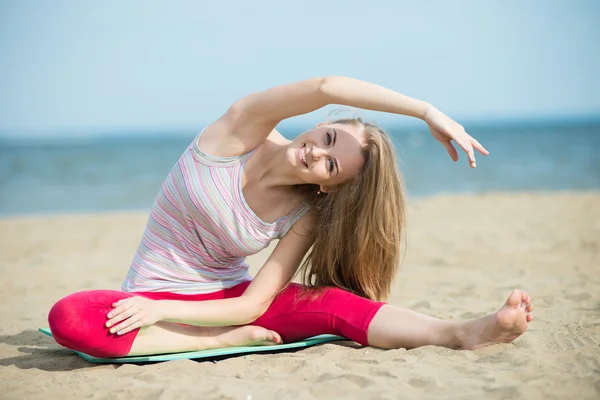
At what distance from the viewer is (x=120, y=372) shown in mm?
3135

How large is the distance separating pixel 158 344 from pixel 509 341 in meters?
1.76

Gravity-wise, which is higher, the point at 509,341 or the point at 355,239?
the point at 355,239

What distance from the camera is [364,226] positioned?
347cm

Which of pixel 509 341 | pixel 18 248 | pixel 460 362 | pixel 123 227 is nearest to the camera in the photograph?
pixel 460 362

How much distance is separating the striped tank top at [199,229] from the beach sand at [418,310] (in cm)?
51

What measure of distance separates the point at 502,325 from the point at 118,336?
72.7 inches

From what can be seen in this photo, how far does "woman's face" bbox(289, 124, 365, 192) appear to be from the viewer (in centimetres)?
330

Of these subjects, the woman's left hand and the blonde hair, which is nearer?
the woman's left hand

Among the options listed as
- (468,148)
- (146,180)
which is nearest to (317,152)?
(468,148)

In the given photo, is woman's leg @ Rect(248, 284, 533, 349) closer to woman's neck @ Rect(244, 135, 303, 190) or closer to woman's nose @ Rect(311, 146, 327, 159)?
woman's neck @ Rect(244, 135, 303, 190)

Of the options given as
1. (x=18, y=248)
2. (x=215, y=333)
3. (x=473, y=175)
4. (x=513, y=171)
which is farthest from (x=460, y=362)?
(x=513, y=171)

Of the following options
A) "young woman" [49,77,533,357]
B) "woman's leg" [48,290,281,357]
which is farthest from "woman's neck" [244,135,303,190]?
"woman's leg" [48,290,281,357]

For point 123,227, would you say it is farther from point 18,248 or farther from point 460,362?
point 460,362

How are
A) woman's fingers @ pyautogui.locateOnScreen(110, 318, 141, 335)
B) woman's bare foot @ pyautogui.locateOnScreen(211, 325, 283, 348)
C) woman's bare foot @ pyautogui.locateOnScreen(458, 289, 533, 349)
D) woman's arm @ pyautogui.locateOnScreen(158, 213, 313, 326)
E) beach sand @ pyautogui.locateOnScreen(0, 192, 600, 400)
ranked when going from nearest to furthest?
beach sand @ pyautogui.locateOnScreen(0, 192, 600, 400) → woman's bare foot @ pyautogui.locateOnScreen(458, 289, 533, 349) → woman's fingers @ pyautogui.locateOnScreen(110, 318, 141, 335) → woman's arm @ pyautogui.locateOnScreen(158, 213, 313, 326) → woman's bare foot @ pyautogui.locateOnScreen(211, 325, 283, 348)
